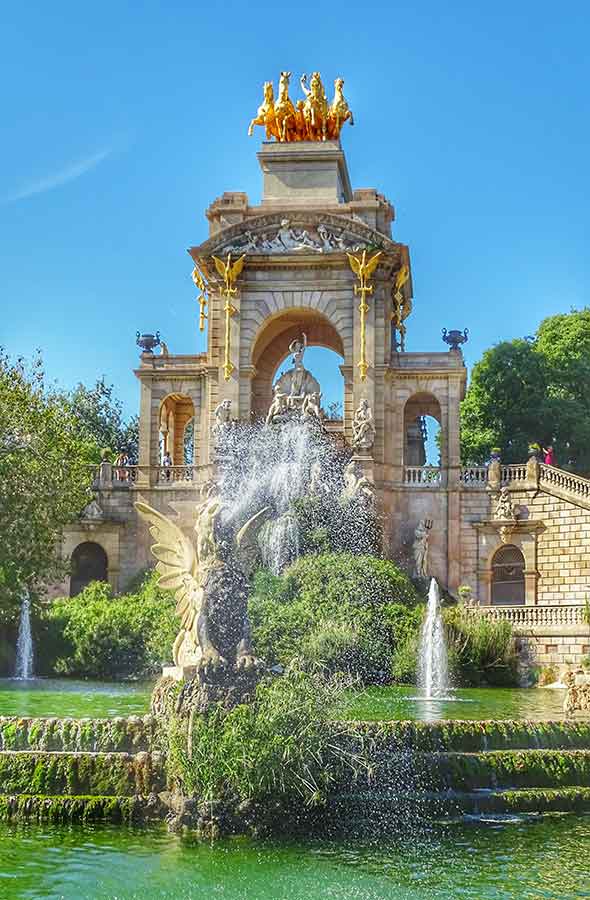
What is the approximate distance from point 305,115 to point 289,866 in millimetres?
33150

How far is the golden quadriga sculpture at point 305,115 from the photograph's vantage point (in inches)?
1692

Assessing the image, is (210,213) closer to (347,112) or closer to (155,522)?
(347,112)

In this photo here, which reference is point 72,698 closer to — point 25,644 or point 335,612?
point 25,644

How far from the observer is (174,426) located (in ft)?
149

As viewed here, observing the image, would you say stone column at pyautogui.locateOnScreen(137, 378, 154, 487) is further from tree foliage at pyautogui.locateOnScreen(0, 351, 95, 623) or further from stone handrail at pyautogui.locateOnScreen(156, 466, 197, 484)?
tree foliage at pyautogui.locateOnScreen(0, 351, 95, 623)

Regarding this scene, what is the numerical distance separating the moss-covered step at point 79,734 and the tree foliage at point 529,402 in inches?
1318

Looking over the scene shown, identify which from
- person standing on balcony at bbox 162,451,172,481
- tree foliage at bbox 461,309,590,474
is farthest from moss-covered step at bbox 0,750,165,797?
tree foliage at bbox 461,309,590,474

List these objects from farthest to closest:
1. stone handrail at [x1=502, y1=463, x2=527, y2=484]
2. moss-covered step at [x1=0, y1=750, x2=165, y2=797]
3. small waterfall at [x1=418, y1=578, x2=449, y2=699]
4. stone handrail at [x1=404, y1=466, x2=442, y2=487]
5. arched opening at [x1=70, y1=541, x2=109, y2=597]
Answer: arched opening at [x1=70, y1=541, x2=109, y2=597] < stone handrail at [x1=404, y1=466, x2=442, y2=487] < stone handrail at [x1=502, y1=463, x2=527, y2=484] < small waterfall at [x1=418, y1=578, x2=449, y2=699] < moss-covered step at [x1=0, y1=750, x2=165, y2=797]

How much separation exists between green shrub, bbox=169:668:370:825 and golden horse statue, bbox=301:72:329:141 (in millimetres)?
30310

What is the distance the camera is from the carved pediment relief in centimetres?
3934

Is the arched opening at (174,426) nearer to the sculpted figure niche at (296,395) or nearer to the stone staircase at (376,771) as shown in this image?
the sculpted figure niche at (296,395)

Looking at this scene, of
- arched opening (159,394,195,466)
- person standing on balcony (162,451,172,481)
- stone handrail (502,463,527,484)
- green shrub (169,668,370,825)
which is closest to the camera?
green shrub (169,668,370,825)

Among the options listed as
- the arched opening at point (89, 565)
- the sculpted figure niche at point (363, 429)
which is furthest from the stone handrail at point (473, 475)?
the arched opening at point (89, 565)

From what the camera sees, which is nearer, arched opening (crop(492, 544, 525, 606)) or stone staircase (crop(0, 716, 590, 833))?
stone staircase (crop(0, 716, 590, 833))
